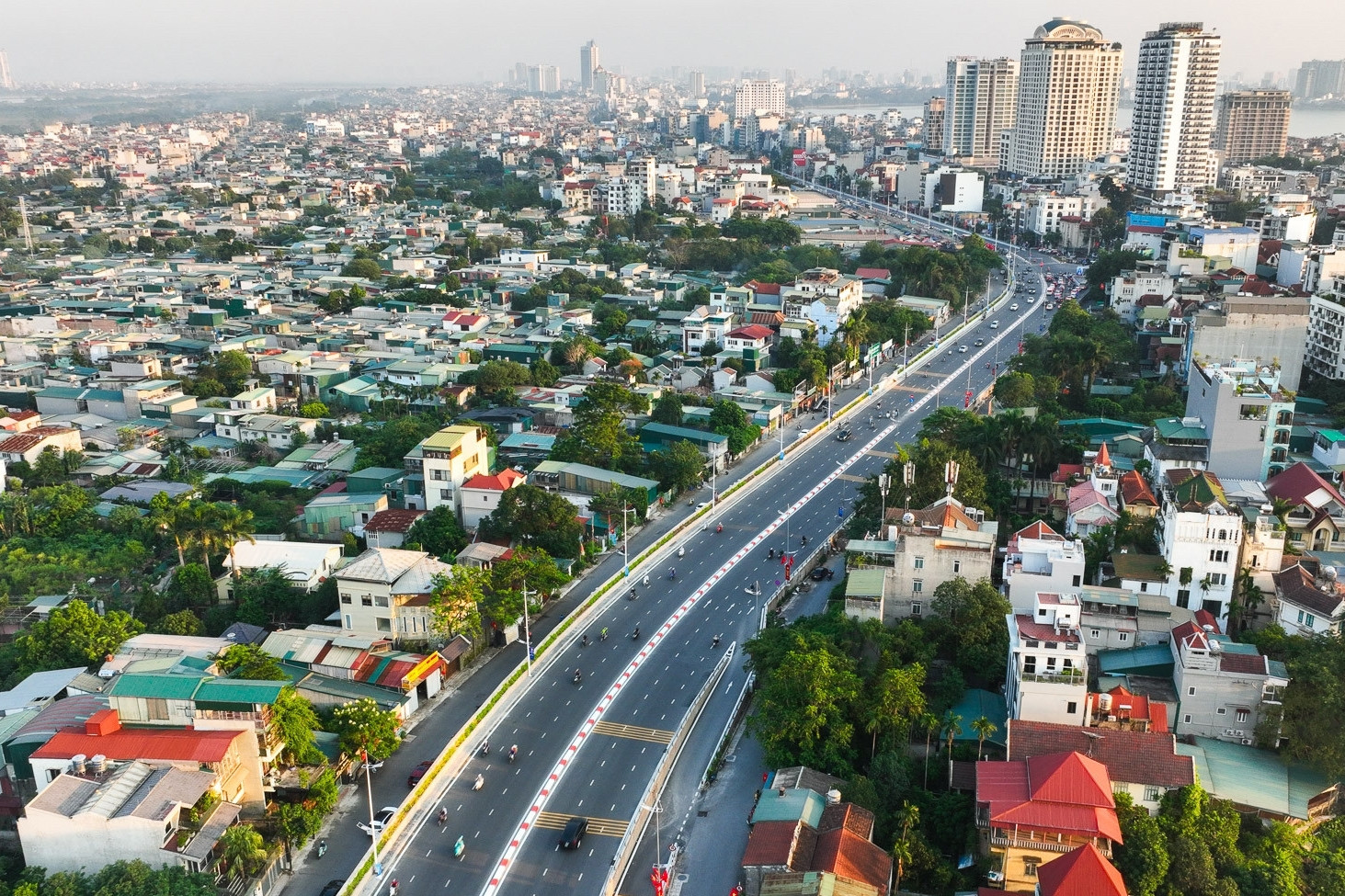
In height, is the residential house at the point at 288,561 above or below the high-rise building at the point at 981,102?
below

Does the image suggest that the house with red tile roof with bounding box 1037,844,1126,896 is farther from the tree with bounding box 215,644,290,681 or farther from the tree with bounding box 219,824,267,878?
the tree with bounding box 215,644,290,681

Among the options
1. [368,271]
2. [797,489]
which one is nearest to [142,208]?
[368,271]

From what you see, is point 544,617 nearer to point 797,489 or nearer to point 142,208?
point 797,489

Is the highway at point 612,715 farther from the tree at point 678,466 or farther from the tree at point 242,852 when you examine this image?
the tree at point 242,852

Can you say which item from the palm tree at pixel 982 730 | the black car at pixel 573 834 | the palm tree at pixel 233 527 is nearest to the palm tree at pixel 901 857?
the palm tree at pixel 982 730

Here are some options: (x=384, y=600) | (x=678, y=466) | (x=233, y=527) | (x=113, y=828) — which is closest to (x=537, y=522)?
(x=384, y=600)

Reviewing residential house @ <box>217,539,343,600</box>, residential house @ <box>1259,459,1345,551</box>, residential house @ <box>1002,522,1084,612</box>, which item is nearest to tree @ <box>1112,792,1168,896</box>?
residential house @ <box>1002,522,1084,612</box>
